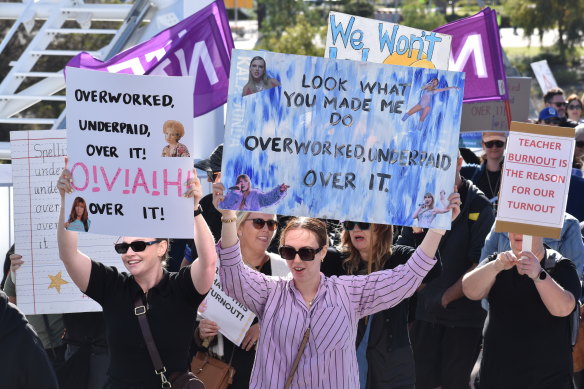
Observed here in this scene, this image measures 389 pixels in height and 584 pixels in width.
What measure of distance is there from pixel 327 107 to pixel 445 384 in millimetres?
2638

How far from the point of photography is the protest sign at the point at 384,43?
19.0 ft

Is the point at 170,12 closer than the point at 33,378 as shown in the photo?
No

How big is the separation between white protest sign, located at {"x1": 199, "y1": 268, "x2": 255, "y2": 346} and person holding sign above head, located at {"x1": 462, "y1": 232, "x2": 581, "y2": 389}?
3.89ft

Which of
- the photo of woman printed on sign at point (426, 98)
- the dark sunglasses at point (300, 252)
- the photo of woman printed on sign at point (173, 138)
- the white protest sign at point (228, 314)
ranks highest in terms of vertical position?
the photo of woman printed on sign at point (426, 98)

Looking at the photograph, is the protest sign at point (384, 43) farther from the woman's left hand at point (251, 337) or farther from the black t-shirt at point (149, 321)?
the black t-shirt at point (149, 321)

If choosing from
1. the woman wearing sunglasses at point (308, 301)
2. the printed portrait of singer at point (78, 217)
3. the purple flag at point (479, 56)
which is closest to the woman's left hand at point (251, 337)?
the woman wearing sunglasses at point (308, 301)

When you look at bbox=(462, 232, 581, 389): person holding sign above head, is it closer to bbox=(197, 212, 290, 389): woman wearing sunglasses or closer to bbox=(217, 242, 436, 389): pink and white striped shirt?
bbox=(217, 242, 436, 389): pink and white striped shirt

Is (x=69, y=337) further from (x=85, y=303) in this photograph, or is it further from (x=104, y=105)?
(x=104, y=105)

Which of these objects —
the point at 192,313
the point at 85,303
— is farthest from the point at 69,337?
the point at 192,313

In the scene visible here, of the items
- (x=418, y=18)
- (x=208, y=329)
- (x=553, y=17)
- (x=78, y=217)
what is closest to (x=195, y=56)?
(x=208, y=329)

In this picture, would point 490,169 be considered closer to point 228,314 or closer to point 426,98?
point 228,314

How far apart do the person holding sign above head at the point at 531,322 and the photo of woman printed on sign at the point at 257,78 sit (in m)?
1.42

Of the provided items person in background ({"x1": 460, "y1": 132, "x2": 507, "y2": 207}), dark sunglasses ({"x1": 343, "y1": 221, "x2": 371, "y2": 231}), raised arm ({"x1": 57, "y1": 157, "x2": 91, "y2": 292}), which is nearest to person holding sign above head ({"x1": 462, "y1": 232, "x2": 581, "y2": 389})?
dark sunglasses ({"x1": 343, "y1": 221, "x2": 371, "y2": 231})

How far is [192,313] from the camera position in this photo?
474 cm
